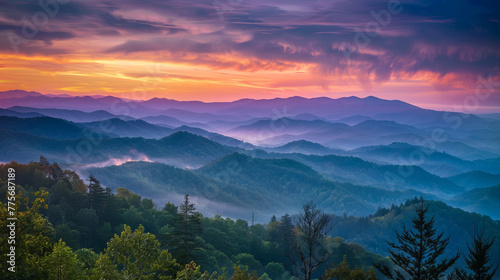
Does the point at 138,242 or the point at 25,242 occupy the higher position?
the point at 25,242

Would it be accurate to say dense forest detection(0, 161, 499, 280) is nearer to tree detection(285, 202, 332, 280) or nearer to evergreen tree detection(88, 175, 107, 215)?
tree detection(285, 202, 332, 280)

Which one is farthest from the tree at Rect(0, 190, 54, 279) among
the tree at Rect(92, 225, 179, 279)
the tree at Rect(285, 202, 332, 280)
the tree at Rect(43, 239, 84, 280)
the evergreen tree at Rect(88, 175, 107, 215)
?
the evergreen tree at Rect(88, 175, 107, 215)

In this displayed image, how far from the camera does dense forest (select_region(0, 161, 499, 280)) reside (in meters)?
23.2

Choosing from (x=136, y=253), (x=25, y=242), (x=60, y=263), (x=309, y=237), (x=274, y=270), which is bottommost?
(x=274, y=270)

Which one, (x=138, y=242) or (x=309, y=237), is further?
(x=309, y=237)

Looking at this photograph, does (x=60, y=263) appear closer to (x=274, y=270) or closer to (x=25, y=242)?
(x=25, y=242)

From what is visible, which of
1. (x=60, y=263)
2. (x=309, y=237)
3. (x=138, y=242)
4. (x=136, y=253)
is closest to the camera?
(x=60, y=263)

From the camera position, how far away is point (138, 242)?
1069 inches

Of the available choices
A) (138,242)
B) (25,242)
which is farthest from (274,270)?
(25,242)

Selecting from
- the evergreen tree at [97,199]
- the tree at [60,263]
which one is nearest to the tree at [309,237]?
the tree at [60,263]

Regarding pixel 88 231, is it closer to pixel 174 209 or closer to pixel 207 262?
pixel 207 262

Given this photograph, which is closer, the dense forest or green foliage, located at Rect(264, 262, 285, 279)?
the dense forest

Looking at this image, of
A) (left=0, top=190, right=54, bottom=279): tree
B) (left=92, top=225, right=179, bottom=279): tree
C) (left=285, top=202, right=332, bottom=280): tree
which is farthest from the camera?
(left=285, top=202, right=332, bottom=280): tree

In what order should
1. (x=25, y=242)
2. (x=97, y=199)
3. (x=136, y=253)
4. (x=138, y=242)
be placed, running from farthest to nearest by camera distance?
(x=97, y=199), (x=138, y=242), (x=136, y=253), (x=25, y=242)
